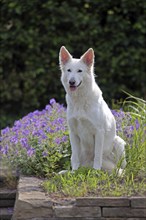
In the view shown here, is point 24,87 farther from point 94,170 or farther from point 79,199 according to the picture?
point 79,199

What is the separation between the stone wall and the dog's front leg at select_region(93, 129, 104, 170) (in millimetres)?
834

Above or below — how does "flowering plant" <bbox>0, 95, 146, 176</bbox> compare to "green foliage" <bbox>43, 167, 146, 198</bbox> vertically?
above

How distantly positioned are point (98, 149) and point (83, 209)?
96 cm

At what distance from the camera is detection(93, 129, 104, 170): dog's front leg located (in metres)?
5.52

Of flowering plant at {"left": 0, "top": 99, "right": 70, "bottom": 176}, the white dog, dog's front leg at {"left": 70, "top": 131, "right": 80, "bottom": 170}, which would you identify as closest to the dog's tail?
the white dog

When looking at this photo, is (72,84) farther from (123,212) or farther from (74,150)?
(123,212)

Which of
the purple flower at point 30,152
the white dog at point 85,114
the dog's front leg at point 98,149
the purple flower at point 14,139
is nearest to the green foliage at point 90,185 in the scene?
the dog's front leg at point 98,149

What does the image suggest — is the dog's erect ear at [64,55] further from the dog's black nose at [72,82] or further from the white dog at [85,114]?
the dog's black nose at [72,82]

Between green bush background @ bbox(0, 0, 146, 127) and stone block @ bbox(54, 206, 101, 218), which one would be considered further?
green bush background @ bbox(0, 0, 146, 127)

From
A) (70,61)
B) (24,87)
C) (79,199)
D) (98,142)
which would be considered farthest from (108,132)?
(24,87)

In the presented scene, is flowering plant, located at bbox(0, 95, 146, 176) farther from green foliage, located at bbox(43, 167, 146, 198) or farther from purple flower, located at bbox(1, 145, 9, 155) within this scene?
green foliage, located at bbox(43, 167, 146, 198)

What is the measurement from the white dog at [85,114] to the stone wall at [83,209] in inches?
34.7

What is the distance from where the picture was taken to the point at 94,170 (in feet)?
17.8

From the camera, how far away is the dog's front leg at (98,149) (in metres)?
5.52
